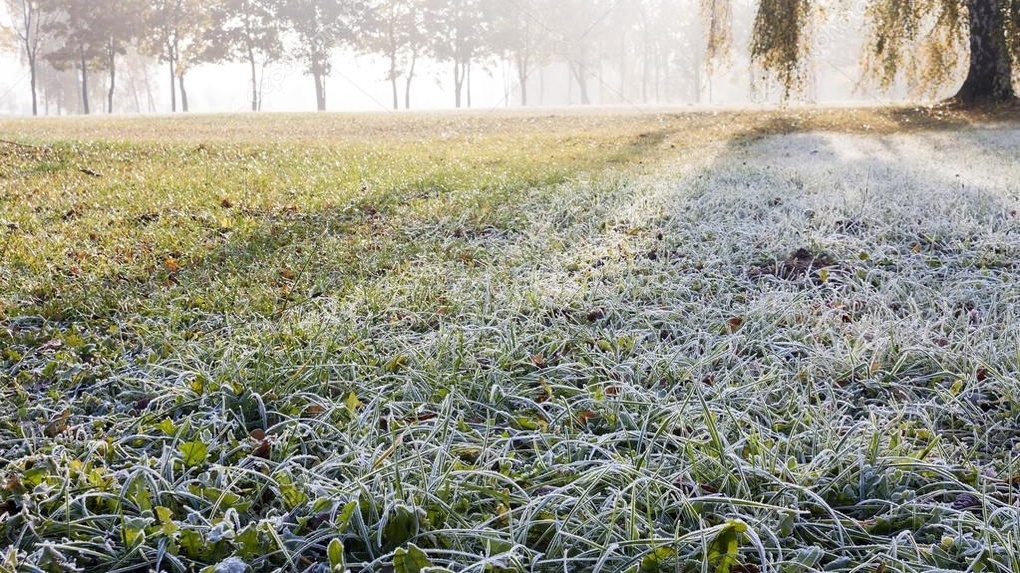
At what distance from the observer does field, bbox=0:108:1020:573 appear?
5.90ft

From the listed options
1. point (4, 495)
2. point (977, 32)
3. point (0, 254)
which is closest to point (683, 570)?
point (4, 495)

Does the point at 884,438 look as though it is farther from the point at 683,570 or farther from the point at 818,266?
the point at 818,266

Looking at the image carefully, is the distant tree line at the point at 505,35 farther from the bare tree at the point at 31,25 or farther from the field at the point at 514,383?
the field at the point at 514,383

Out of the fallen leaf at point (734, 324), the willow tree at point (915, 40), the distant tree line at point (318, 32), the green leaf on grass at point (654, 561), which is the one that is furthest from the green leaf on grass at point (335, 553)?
the distant tree line at point (318, 32)

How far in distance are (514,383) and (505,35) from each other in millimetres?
43399

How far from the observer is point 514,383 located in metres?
2.78

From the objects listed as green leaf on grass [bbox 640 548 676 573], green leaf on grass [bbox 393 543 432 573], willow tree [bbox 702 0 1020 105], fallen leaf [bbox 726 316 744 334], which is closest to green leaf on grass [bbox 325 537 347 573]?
green leaf on grass [bbox 393 543 432 573]

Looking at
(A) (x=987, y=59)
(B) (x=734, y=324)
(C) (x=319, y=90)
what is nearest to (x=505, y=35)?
(C) (x=319, y=90)

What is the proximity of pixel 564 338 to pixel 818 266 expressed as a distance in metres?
2.00

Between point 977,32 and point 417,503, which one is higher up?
point 977,32

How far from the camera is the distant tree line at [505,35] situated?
13.0 meters

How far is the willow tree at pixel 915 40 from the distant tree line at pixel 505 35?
2 centimetres

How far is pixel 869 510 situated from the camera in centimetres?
196

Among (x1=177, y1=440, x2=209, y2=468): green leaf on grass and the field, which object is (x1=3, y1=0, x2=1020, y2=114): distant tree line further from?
(x1=177, y1=440, x2=209, y2=468): green leaf on grass
